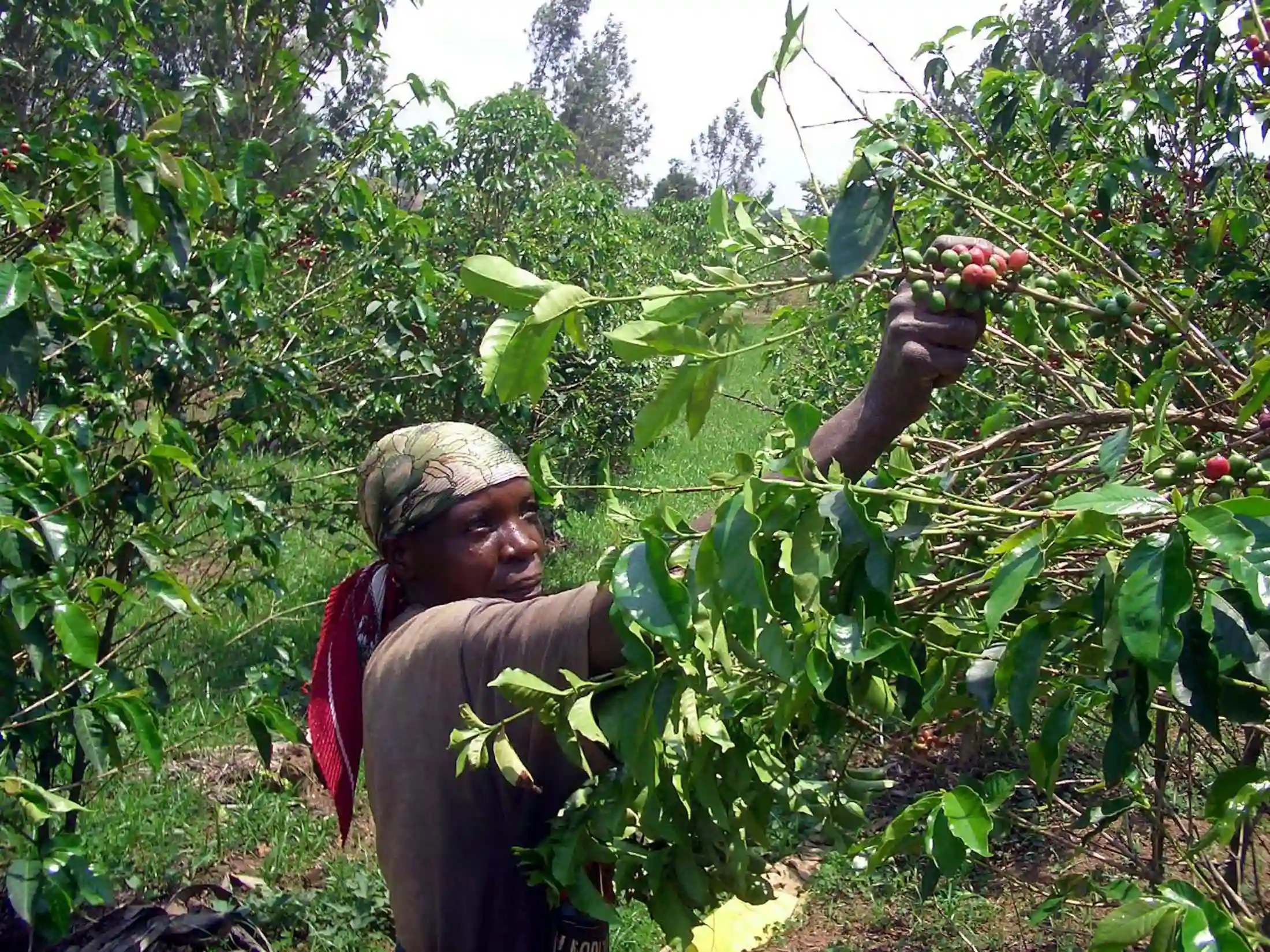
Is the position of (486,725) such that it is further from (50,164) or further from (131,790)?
(131,790)

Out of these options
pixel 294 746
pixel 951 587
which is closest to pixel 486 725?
pixel 951 587

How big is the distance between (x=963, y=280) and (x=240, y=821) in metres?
3.78

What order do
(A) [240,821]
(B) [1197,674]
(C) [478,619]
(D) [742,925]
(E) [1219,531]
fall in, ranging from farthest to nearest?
(A) [240,821] → (D) [742,925] → (C) [478,619] → (B) [1197,674] → (E) [1219,531]

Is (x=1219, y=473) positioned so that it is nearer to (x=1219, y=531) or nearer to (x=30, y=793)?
(x=1219, y=531)

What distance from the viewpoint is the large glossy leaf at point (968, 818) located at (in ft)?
4.11

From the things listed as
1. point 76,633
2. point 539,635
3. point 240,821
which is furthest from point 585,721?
point 240,821

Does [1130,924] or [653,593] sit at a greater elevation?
[653,593]

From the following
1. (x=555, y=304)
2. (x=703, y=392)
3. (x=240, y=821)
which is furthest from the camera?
(x=240, y=821)

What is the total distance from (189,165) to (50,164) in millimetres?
993

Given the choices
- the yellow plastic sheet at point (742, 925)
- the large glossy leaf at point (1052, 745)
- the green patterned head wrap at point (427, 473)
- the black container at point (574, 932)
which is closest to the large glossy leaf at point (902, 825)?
the large glossy leaf at point (1052, 745)

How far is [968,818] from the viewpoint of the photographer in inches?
50.7

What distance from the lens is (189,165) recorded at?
8.27ft

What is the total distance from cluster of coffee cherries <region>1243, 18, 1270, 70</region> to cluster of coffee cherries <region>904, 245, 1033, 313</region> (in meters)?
A: 1.23

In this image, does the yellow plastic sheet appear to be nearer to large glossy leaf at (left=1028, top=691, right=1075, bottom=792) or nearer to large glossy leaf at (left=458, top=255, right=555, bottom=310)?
large glossy leaf at (left=1028, top=691, right=1075, bottom=792)
